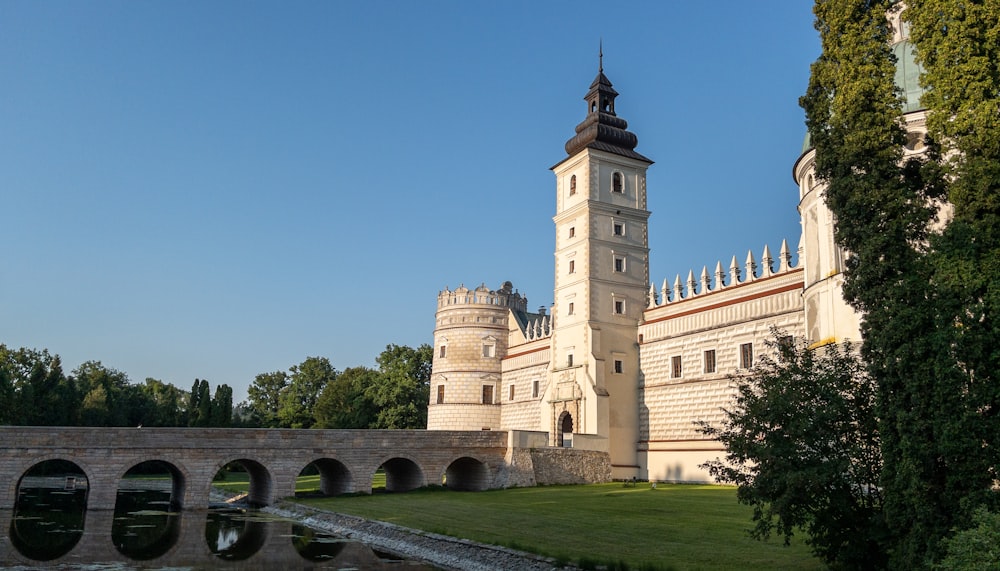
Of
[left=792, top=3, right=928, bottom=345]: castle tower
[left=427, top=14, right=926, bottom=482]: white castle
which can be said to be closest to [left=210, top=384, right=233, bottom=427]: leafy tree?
[left=427, top=14, right=926, bottom=482]: white castle

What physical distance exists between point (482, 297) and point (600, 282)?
Answer: 42.6ft

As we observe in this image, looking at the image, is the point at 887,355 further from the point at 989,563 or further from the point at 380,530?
the point at 380,530

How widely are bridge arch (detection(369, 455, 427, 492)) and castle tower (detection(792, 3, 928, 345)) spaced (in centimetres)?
1676


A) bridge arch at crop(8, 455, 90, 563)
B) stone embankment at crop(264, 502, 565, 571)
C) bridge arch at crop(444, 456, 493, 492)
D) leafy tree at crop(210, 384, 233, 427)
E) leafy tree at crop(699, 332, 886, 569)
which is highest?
leafy tree at crop(210, 384, 233, 427)

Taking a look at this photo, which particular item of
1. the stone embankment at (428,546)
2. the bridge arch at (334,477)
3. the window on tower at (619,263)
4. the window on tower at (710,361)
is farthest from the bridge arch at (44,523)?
the window on tower at (619,263)

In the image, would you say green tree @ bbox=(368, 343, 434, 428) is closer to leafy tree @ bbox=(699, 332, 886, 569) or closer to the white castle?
the white castle

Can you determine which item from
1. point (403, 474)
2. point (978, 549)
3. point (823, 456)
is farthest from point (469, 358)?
point (978, 549)

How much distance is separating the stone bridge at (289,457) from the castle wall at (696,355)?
2979 mm

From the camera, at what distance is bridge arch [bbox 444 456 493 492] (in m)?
33.2

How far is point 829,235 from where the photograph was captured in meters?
22.2

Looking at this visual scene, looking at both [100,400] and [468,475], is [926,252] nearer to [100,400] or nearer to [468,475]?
[468,475]

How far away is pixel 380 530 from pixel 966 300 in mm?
15708

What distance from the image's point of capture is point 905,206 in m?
11.9

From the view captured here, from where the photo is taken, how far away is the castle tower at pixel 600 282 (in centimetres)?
3612
